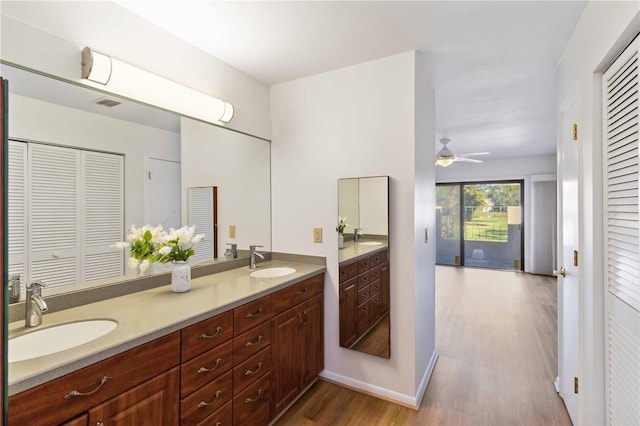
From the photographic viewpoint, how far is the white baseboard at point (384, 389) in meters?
2.12

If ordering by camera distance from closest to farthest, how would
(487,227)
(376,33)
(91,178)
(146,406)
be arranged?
(146,406) < (91,178) < (376,33) < (487,227)

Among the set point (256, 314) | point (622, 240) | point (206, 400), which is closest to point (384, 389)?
point (256, 314)

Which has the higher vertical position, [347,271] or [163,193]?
[163,193]

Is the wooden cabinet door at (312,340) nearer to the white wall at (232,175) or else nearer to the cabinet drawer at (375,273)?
the cabinet drawer at (375,273)

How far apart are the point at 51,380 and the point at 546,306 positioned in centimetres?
520

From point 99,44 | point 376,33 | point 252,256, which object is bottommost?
point 252,256

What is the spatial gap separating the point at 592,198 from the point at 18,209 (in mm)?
2651

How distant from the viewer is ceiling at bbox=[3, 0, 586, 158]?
63.1 inches

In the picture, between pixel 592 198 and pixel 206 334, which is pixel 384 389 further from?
pixel 592 198

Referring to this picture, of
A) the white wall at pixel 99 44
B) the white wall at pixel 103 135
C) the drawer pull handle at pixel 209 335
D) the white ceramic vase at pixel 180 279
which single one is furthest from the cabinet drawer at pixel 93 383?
the white wall at pixel 99 44

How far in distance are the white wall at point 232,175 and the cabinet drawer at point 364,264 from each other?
85 cm

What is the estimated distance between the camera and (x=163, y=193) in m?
1.93

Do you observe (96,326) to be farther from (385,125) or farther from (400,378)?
(385,125)

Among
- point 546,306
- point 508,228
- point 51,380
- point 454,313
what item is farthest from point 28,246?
point 508,228
